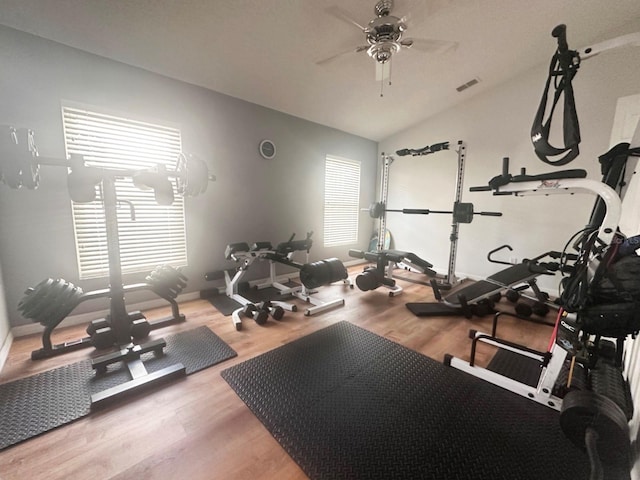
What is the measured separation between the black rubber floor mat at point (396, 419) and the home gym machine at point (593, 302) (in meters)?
0.16

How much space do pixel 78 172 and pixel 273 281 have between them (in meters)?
2.34

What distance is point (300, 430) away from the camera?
1.40m

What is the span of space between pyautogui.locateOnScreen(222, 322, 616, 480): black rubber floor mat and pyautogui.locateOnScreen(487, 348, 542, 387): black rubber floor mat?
26cm

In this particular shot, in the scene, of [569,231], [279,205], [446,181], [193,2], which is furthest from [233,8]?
[569,231]

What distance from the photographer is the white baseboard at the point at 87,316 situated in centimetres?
232

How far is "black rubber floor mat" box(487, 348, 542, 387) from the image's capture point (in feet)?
6.14

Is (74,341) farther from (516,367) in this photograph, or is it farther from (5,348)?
(516,367)

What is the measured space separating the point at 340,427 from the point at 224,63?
11.1 feet

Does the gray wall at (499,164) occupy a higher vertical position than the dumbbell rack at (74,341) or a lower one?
higher

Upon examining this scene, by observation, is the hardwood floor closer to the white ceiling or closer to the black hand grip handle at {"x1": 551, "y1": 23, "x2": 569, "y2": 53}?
the black hand grip handle at {"x1": 551, "y1": 23, "x2": 569, "y2": 53}

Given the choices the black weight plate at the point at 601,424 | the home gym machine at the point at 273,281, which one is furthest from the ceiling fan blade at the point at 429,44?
the black weight plate at the point at 601,424

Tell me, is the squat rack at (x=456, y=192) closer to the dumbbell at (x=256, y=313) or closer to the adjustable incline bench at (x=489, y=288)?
the adjustable incline bench at (x=489, y=288)

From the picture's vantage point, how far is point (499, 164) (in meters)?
3.81

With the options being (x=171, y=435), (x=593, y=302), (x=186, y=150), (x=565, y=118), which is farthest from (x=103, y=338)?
(x=565, y=118)
